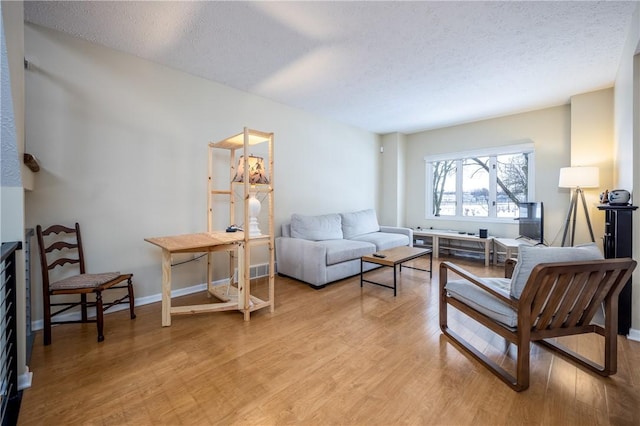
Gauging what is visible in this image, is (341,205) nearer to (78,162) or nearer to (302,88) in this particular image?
(302,88)

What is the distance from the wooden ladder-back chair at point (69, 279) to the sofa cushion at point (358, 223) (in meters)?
3.04

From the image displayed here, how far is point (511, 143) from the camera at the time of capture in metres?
4.53

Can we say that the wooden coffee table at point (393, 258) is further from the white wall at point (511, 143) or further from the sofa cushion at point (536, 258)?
the white wall at point (511, 143)

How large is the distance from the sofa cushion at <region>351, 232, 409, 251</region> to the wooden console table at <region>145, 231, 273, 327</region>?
2.08 meters

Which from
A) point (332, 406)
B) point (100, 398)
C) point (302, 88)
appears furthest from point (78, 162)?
point (332, 406)

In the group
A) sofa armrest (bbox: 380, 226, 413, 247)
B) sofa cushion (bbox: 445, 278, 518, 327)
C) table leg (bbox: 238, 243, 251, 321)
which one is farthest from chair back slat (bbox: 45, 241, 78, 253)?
sofa armrest (bbox: 380, 226, 413, 247)

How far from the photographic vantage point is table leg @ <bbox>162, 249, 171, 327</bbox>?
88.1 inches

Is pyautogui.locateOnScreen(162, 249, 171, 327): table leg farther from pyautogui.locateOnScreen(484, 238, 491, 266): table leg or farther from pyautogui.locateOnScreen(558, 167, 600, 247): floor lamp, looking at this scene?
pyautogui.locateOnScreen(558, 167, 600, 247): floor lamp

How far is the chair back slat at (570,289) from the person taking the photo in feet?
4.79

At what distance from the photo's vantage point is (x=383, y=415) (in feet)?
4.50

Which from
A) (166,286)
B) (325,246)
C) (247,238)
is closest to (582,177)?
(325,246)

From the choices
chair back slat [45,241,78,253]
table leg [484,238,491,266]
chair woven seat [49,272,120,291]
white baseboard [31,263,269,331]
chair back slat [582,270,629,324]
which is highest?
chair back slat [45,241,78,253]

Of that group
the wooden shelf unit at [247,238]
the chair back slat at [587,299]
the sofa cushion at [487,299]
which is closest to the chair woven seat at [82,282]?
the wooden shelf unit at [247,238]

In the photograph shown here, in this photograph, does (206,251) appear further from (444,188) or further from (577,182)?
(444,188)
